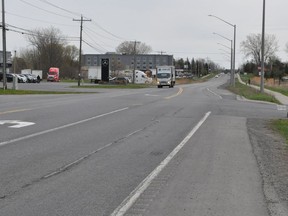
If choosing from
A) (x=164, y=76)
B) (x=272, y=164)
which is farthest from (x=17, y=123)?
(x=164, y=76)

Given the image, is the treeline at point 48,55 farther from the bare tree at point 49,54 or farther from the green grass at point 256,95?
the green grass at point 256,95

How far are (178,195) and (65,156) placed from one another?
3.51 meters

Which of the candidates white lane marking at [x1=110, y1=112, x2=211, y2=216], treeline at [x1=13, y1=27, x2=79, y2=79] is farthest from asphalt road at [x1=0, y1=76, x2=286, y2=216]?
treeline at [x1=13, y1=27, x2=79, y2=79]

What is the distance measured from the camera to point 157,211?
5.83 m

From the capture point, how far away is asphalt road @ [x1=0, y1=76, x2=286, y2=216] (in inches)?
239

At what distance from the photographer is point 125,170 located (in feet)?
27.2

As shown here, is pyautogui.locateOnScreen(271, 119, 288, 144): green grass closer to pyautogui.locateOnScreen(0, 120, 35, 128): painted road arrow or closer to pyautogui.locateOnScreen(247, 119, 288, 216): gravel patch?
pyautogui.locateOnScreen(247, 119, 288, 216): gravel patch

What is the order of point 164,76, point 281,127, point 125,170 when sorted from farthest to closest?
1. point 164,76
2. point 281,127
3. point 125,170

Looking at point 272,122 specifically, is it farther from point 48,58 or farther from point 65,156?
point 48,58

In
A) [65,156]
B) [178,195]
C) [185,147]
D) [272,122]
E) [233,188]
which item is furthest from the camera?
[272,122]

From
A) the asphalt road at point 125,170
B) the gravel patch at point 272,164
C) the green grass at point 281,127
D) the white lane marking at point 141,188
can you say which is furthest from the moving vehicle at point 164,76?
the white lane marking at point 141,188

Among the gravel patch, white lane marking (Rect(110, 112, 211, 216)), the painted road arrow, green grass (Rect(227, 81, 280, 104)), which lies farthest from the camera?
green grass (Rect(227, 81, 280, 104))

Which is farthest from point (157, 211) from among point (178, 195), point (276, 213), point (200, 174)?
point (200, 174)

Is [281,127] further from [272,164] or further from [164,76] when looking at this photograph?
[164,76]
